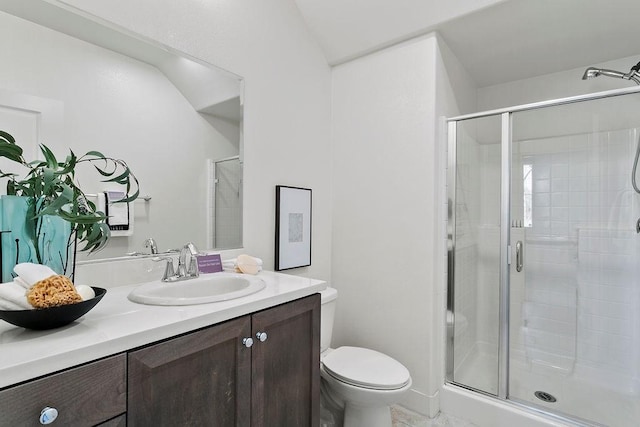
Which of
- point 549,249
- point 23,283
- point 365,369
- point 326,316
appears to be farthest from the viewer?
point 549,249

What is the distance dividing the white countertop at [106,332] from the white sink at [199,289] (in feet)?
0.08

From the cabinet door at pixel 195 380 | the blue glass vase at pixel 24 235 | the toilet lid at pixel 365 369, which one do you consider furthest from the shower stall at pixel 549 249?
the blue glass vase at pixel 24 235

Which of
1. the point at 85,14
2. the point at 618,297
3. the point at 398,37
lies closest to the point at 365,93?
the point at 398,37

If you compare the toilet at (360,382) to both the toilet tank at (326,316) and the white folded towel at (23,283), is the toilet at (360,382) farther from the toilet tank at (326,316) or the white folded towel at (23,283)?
the white folded towel at (23,283)

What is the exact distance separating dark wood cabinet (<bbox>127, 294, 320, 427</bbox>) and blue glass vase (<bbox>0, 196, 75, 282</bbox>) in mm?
498

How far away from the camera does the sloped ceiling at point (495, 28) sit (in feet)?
5.94

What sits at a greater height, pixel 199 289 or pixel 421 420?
pixel 199 289

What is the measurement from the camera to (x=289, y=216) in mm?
2057

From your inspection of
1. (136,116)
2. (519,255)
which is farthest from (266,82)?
(519,255)

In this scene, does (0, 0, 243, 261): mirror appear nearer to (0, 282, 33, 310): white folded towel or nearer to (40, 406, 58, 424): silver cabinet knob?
(0, 282, 33, 310): white folded towel

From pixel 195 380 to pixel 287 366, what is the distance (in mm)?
388

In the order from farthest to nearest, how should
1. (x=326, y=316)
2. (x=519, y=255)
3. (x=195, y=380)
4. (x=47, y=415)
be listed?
(x=519, y=255), (x=326, y=316), (x=195, y=380), (x=47, y=415)

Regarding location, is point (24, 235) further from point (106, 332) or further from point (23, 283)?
point (106, 332)

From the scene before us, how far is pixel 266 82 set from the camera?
6.35 feet
